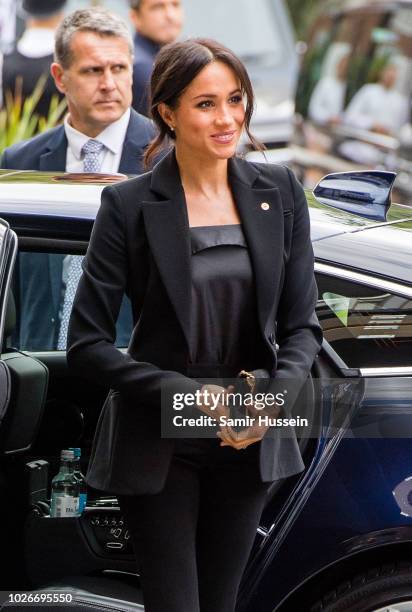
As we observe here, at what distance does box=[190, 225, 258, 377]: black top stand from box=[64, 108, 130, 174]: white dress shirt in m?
1.99

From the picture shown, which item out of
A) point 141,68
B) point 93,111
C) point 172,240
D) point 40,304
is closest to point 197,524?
point 172,240

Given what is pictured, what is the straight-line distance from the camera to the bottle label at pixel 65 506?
3531 mm

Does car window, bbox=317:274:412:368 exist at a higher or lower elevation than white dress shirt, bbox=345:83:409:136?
higher

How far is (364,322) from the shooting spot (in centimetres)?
322

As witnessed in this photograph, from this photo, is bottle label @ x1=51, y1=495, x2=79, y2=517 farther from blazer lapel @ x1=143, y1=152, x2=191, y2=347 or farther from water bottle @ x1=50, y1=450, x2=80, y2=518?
blazer lapel @ x1=143, y1=152, x2=191, y2=347

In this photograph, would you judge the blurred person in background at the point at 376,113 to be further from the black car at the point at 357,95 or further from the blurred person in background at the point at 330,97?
the blurred person in background at the point at 330,97

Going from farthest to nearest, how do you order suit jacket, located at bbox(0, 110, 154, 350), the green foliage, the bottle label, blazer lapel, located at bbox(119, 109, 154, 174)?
the green foliage
blazer lapel, located at bbox(119, 109, 154, 174)
suit jacket, located at bbox(0, 110, 154, 350)
the bottle label

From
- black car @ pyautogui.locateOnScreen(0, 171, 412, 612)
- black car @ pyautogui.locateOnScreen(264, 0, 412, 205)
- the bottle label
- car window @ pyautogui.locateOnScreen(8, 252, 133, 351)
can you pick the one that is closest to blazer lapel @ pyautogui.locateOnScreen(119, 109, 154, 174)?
car window @ pyautogui.locateOnScreen(8, 252, 133, 351)

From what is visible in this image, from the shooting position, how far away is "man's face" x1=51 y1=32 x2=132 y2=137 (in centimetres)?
489

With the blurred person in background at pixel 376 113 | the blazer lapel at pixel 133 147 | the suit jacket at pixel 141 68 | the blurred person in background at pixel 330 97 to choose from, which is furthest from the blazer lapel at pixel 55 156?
the blurred person in background at pixel 330 97

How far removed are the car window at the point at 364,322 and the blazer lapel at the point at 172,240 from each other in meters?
0.48

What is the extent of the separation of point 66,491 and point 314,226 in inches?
36.0

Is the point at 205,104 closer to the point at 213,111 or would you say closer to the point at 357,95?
the point at 213,111

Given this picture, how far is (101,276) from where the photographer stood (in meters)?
2.86
